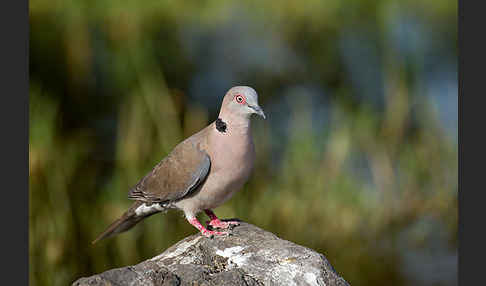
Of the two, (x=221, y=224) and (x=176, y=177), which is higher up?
(x=176, y=177)

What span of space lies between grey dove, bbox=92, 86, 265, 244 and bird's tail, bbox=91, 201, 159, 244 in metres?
0.22

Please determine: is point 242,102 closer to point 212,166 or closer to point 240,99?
point 240,99

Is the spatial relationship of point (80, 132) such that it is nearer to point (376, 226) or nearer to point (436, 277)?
point (376, 226)

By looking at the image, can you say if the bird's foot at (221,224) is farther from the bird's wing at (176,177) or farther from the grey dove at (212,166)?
the bird's wing at (176,177)

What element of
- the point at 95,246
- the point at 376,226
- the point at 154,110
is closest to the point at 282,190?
the point at 376,226

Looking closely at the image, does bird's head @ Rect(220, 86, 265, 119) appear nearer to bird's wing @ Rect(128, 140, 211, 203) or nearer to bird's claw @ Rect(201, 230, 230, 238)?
bird's wing @ Rect(128, 140, 211, 203)

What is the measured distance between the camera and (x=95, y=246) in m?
6.84

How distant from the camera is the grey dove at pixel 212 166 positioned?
13.5 feet

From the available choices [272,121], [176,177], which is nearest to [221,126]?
[176,177]

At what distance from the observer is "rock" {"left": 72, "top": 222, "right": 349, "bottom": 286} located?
3.43 m

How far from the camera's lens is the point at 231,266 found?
3775 millimetres

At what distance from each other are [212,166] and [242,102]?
0.50 metres

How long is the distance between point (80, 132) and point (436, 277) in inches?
190

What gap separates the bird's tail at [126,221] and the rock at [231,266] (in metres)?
0.68
